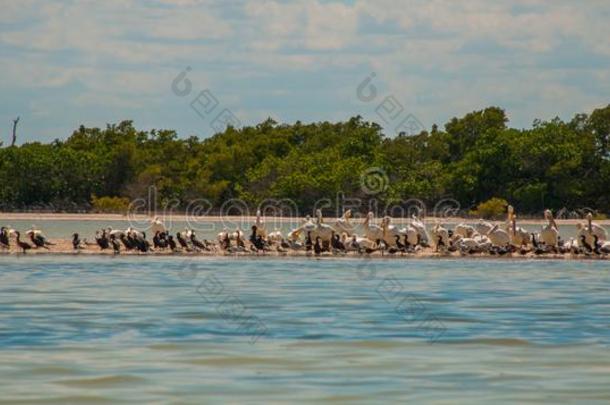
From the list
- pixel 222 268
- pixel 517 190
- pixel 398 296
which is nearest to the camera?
pixel 398 296

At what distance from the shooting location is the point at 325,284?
96.0ft

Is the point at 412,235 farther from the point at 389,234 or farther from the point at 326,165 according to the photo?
the point at 326,165

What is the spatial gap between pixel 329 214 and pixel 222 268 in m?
54.9

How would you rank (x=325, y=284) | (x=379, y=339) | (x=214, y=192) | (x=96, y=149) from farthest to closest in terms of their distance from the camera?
1. (x=96, y=149)
2. (x=214, y=192)
3. (x=325, y=284)
4. (x=379, y=339)

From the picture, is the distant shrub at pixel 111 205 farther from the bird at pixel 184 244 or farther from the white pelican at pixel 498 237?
the white pelican at pixel 498 237

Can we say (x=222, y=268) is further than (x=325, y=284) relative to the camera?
Yes

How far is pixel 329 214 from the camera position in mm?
88500

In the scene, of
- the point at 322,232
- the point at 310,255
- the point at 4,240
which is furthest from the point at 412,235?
the point at 4,240

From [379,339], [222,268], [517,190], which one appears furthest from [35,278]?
[517,190]

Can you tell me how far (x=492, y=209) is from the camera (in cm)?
8356

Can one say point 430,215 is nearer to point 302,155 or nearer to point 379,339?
point 302,155

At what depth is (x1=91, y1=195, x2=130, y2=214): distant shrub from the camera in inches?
3561

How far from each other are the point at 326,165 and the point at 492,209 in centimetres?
1102

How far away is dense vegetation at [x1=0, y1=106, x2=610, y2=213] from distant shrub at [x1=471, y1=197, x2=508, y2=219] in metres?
1.05
